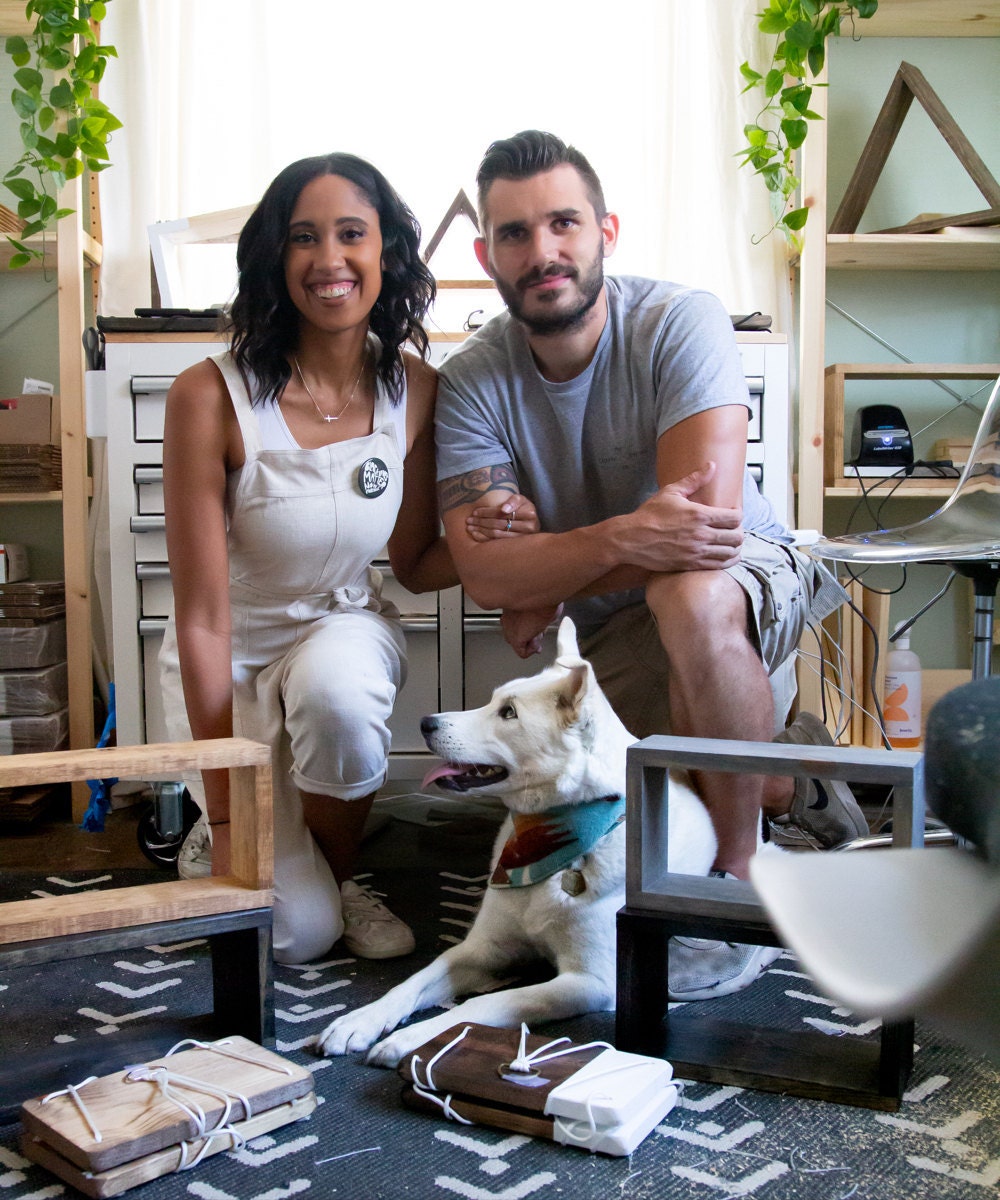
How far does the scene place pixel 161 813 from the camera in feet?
6.11

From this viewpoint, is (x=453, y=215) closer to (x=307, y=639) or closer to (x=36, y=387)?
(x=36, y=387)

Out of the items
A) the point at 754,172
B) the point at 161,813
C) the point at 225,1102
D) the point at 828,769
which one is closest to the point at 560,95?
the point at 754,172

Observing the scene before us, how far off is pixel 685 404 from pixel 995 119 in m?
1.59

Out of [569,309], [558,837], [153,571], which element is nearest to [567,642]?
[558,837]

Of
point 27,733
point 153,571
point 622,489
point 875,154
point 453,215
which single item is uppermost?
point 875,154

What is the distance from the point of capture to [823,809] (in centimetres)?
177

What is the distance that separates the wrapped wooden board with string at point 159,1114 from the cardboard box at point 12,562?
4.99 feet

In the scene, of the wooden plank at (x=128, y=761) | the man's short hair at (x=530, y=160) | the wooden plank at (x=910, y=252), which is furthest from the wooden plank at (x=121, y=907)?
the wooden plank at (x=910, y=252)

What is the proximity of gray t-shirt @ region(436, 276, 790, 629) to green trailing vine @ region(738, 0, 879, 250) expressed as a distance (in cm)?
74

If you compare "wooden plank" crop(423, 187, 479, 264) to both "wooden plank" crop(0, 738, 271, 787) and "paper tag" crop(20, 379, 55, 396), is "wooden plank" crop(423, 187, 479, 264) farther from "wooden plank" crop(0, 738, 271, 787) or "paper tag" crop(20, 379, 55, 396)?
"wooden plank" crop(0, 738, 271, 787)

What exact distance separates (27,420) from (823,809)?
1706mm

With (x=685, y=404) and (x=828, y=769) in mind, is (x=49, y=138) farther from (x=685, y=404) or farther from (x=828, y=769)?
(x=828, y=769)

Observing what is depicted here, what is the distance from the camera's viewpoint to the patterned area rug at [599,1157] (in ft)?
2.95

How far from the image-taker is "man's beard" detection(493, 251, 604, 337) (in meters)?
1.57
